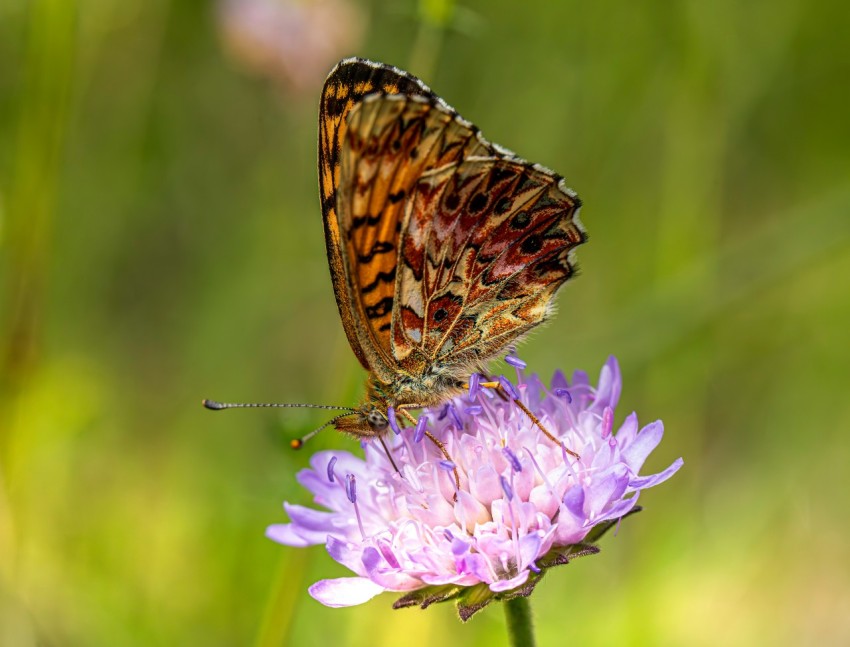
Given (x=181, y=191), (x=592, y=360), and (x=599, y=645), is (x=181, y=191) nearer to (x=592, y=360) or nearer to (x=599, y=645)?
(x=592, y=360)

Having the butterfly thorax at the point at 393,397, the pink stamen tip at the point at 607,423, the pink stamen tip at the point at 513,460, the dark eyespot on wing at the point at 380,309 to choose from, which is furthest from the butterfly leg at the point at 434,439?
the pink stamen tip at the point at 607,423

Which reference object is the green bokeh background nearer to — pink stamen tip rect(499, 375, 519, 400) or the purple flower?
the purple flower

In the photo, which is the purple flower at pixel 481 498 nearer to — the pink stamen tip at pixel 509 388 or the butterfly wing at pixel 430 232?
the pink stamen tip at pixel 509 388

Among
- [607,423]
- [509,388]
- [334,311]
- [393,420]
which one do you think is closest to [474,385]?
[509,388]

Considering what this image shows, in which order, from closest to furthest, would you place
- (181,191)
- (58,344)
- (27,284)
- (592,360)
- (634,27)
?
(27,284)
(592,360)
(58,344)
(634,27)
(181,191)

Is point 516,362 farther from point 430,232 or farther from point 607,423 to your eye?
point 430,232

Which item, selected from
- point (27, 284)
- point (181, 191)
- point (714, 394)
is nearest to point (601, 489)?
point (27, 284)
